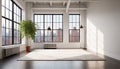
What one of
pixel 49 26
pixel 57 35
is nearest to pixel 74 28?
pixel 57 35

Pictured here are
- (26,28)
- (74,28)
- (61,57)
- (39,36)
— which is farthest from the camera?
(74,28)

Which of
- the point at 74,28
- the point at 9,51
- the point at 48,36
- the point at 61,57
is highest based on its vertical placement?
the point at 74,28

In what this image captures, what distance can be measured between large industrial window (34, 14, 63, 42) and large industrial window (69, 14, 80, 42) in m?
0.81

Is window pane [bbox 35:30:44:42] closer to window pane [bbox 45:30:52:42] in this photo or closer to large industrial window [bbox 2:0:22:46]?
window pane [bbox 45:30:52:42]

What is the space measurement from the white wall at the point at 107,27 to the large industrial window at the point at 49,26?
4.39 metres

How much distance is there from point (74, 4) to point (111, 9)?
22.4ft

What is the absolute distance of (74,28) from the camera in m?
15.9

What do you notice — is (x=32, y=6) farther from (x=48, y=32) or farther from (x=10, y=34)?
(x=10, y=34)

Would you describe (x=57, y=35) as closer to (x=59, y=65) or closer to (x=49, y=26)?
(x=49, y=26)

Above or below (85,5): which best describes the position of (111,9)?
below

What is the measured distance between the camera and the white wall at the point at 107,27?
312 inches

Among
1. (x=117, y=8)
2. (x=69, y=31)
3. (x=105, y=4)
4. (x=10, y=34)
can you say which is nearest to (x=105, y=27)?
(x=105, y=4)

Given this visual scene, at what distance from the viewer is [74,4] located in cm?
1519

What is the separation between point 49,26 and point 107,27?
7.45m
